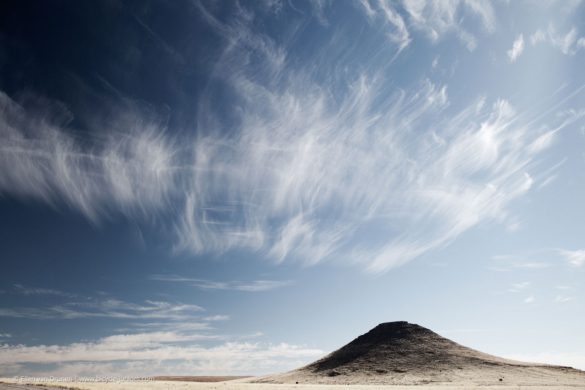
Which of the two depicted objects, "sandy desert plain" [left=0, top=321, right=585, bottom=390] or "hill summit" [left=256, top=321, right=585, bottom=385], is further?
"hill summit" [left=256, top=321, right=585, bottom=385]

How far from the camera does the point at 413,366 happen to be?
119125 mm

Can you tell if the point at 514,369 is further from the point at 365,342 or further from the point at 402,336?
the point at 365,342

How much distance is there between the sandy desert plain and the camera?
301 ft

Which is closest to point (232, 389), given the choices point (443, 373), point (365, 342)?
point (443, 373)

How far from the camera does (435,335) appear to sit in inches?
5886

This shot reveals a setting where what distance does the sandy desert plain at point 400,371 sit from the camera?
91888mm

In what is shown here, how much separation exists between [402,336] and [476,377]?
50200 mm

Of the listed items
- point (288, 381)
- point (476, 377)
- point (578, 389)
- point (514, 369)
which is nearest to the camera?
point (578, 389)

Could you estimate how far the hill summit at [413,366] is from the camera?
327 feet

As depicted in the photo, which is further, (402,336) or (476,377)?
(402,336)

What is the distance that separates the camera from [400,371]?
116 m

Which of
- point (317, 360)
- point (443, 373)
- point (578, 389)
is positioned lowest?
point (578, 389)

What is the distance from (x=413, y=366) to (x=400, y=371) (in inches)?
218

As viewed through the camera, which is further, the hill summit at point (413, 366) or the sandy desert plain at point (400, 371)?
the hill summit at point (413, 366)
